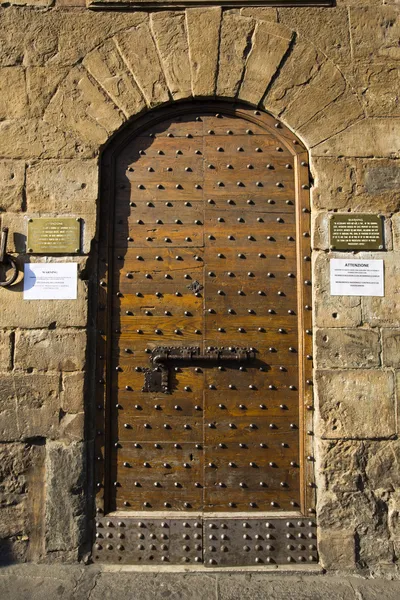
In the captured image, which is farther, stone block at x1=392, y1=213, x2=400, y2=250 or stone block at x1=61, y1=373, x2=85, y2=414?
stone block at x1=392, y1=213, x2=400, y2=250

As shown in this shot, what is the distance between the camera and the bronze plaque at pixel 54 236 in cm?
296

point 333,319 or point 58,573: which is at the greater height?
point 333,319

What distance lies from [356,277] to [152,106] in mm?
1832

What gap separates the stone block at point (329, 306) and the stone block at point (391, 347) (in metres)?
0.20

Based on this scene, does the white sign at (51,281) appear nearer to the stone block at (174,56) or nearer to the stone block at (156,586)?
the stone block at (174,56)

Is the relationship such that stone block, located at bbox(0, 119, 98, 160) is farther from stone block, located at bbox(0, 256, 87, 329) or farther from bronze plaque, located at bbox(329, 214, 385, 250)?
bronze plaque, located at bbox(329, 214, 385, 250)

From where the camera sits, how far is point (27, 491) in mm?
2840

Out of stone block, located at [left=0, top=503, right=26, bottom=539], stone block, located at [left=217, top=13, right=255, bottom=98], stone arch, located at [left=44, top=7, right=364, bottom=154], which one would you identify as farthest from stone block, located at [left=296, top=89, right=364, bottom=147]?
stone block, located at [left=0, top=503, right=26, bottom=539]

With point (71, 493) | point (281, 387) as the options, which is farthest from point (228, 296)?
point (71, 493)

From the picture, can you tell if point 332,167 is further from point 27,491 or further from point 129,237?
point 27,491

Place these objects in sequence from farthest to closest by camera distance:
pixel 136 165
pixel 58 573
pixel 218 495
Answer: pixel 136 165
pixel 218 495
pixel 58 573

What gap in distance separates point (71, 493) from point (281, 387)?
4.98ft

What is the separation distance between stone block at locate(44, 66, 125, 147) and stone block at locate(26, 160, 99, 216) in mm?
212

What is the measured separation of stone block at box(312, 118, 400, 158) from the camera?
3.03m
